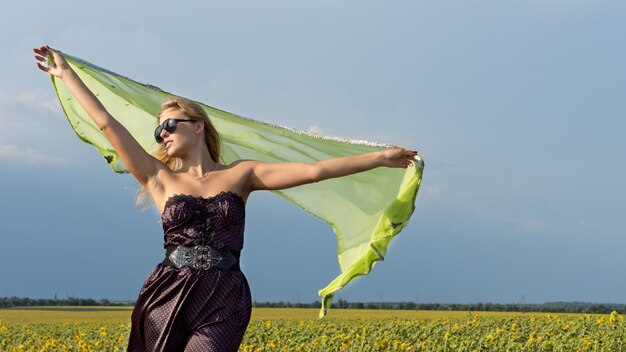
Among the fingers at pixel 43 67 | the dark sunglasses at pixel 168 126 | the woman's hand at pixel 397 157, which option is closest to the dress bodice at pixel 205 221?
the dark sunglasses at pixel 168 126

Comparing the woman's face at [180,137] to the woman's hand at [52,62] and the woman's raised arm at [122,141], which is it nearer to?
the woman's raised arm at [122,141]

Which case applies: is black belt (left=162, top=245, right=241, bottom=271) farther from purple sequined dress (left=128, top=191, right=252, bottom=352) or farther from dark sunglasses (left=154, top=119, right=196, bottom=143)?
dark sunglasses (left=154, top=119, right=196, bottom=143)

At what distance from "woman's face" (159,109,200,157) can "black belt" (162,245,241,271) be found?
2.23 ft

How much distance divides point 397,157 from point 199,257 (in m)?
1.36

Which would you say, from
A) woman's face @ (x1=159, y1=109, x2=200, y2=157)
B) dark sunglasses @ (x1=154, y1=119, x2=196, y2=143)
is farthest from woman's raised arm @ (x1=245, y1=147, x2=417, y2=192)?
dark sunglasses @ (x1=154, y1=119, x2=196, y2=143)

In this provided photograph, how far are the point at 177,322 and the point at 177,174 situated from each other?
0.95 metres

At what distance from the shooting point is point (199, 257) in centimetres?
472

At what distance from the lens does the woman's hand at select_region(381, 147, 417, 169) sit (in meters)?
5.02

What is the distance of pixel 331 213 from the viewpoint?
635 centimetres

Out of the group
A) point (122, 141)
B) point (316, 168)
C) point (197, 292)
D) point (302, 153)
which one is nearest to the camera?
point (197, 292)

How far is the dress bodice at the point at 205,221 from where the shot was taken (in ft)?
15.6

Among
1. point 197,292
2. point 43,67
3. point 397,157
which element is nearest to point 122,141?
point 43,67

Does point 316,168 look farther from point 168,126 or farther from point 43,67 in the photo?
point 43,67

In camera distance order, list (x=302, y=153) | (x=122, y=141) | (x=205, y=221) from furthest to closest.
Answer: (x=302, y=153) → (x=122, y=141) → (x=205, y=221)
